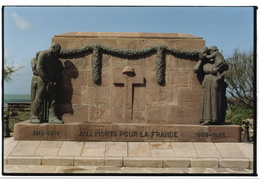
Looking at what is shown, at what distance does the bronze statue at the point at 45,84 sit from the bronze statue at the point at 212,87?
3773mm

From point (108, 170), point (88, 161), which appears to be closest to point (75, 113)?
point (88, 161)

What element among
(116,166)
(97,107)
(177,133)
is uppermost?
(97,107)

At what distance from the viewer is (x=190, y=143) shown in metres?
7.80

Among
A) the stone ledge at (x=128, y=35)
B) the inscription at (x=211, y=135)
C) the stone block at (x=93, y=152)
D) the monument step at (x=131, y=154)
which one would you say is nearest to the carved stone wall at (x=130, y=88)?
the stone ledge at (x=128, y=35)

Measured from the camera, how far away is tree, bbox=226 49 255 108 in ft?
A: 77.7

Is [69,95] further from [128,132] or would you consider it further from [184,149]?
[184,149]

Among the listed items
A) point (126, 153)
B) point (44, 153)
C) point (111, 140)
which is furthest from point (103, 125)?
point (44, 153)

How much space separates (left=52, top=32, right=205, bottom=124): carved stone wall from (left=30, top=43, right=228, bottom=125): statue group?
251 mm

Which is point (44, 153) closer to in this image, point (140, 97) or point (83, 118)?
point (83, 118)

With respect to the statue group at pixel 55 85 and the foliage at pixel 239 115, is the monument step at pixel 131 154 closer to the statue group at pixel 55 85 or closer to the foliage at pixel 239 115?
the statue group at pixel 55 85

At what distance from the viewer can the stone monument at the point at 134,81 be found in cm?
827

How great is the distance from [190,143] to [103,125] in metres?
2.28

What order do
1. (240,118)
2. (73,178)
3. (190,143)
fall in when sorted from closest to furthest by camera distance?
(73,178)
(190,143)
(240,118)

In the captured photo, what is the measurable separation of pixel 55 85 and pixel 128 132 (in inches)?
91.0
